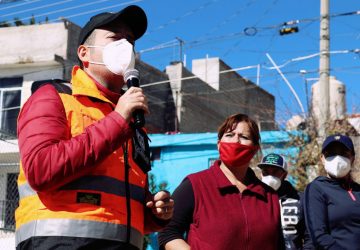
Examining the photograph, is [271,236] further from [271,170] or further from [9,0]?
[9,0]

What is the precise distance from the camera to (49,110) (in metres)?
2.55

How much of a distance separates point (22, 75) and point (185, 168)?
6.75 m

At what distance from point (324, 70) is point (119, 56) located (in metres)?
16.4

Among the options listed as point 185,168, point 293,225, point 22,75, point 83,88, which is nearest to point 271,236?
point 293,225

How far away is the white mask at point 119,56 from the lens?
2648 millimetres

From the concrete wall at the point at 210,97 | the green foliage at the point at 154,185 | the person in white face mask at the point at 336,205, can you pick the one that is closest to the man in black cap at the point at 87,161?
the person in white face mask at the point at 336,205

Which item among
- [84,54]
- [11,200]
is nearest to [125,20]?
[84,54]

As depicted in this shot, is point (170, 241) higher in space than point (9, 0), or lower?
lower

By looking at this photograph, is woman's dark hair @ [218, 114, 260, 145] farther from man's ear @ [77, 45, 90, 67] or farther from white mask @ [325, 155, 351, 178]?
man's ear @ [77, 45, 90, 67]

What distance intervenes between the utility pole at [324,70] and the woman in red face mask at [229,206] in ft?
40.5

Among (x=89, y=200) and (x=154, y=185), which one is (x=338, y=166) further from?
(x=154, y=185)

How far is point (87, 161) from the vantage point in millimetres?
2408

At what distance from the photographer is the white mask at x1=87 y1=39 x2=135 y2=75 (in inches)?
104

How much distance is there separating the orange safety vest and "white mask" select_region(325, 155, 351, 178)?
128 inches
